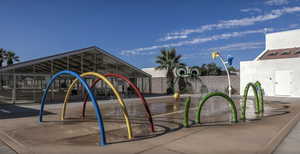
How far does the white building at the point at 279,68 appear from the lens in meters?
18.0

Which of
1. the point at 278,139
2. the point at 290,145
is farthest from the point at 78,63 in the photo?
the point at 290,145

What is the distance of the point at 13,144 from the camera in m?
4.94

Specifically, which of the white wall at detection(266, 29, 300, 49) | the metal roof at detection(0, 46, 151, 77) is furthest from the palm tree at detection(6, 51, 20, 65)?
the white wall at detection(266, 29, 300, 49)

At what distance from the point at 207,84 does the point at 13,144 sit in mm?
22435

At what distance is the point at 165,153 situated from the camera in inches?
165

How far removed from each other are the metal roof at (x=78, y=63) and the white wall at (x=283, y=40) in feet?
51.8

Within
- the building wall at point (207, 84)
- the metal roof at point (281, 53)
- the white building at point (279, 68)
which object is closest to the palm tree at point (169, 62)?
the building wall at point (207, 84)

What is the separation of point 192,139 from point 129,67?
1609cm

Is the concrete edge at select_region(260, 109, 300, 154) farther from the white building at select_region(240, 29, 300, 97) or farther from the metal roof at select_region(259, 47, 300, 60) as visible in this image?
the metal roof at select_region(259, 47, 300, 60)

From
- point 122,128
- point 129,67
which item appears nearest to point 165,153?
point 122,128

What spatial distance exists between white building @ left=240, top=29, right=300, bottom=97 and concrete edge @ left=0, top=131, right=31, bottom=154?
66.9ft

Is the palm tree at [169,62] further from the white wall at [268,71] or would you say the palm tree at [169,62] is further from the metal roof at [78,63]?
the white wall at [268,71]

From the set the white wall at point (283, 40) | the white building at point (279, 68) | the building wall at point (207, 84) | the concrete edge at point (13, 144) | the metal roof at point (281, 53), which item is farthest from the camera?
the building wall at point (207, 84)

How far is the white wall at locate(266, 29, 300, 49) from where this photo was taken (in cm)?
2128
